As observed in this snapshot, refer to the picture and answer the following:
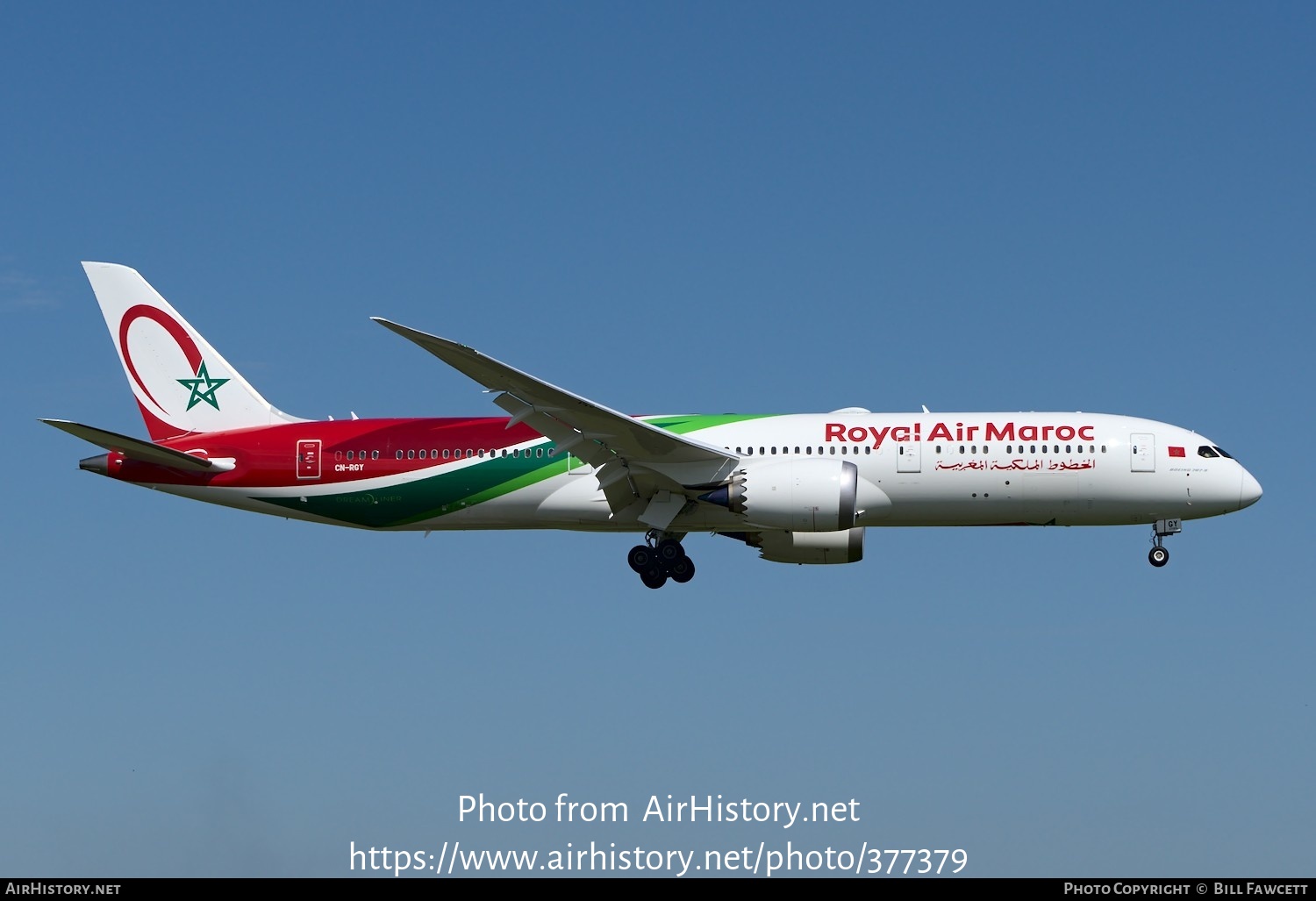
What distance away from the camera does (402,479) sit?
40.1 m

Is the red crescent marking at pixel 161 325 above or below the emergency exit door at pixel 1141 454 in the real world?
above

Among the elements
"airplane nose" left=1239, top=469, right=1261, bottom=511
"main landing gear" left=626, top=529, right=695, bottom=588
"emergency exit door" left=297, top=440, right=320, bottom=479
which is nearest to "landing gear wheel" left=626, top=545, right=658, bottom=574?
"main landing gear" left=626, top=529, right=695, bottom=588

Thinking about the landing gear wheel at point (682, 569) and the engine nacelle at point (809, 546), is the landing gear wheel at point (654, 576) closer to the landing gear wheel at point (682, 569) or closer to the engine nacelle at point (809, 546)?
the landing gear wheel at point (682, 569)

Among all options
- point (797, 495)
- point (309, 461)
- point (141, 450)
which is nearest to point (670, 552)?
point (797, 495)

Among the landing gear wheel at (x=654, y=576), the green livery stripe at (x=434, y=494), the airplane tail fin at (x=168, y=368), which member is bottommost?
the landing gear wheel at (x=654, y=576)

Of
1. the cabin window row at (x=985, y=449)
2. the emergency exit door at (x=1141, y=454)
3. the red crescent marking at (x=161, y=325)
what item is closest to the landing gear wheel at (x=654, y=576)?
the cabin window row at (x=985, y=449)

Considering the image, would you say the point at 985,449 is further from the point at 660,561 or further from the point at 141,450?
the point at 141,450

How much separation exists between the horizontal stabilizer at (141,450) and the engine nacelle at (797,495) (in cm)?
1322

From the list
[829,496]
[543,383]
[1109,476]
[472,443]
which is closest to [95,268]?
[472,443]

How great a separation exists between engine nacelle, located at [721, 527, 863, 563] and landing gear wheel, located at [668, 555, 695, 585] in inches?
75.2

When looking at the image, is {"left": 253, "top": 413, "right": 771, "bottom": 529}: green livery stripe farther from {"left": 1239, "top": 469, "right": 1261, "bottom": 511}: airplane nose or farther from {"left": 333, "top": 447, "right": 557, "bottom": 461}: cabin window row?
{"left": 1239, "top": 469, "right": 1261, "bottom": 511}: airplane nose

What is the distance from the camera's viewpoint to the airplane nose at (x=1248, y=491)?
126 ft

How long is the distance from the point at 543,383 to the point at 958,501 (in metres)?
10.2

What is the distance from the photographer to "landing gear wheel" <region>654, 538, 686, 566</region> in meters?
39.4
